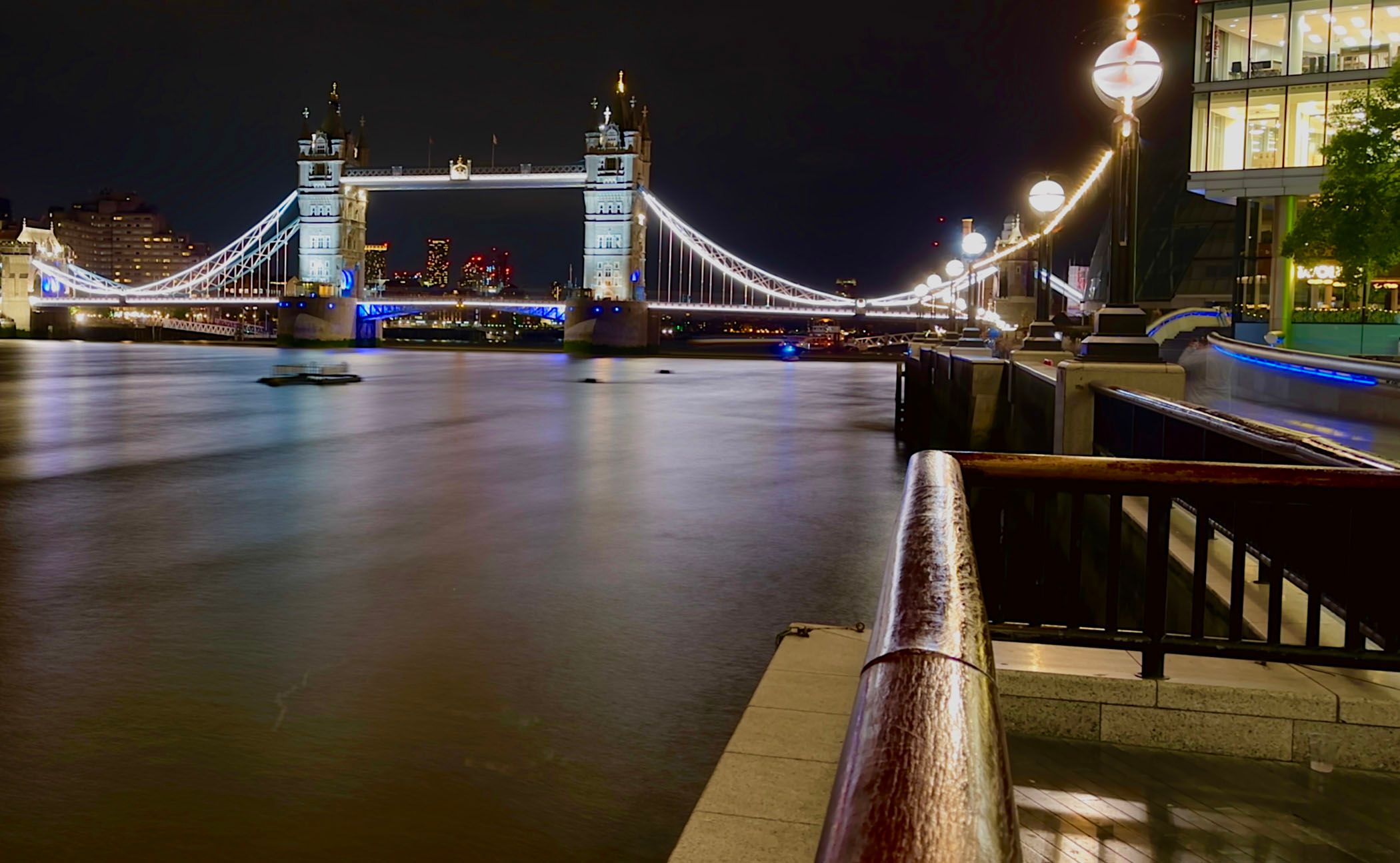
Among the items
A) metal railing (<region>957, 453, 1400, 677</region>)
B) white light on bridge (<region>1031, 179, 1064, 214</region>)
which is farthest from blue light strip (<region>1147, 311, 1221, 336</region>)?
metal railing (<region>957, 453, 1400, 677</region>)

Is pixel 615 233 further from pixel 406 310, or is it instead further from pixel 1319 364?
pixel 1319 364

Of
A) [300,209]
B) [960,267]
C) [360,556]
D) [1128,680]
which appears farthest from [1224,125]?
[300,209]

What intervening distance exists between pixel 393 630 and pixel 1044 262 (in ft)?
52.4

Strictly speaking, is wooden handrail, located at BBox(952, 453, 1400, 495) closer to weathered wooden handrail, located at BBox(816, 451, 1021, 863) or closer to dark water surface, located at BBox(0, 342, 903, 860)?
dark water surface, located at BBox(0, 342, 903, 860)

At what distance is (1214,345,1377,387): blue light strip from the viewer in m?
14.9

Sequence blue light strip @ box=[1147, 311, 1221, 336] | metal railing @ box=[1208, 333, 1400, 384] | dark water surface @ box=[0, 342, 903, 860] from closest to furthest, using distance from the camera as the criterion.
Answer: dark water surface @ box=[0, 342, 903, 860], metal railing @ box=[1208, 333, 1400, 384], blue light strip @ box=[1147, 311, 1221, 336]

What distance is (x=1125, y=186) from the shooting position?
9.76m

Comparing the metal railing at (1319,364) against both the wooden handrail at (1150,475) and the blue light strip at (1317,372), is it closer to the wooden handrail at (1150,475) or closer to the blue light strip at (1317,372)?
the blue light strip at (1317,372)

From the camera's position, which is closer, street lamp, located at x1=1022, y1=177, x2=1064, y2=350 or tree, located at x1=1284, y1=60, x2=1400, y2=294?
street lamp, located at x1=1022, y1=177, x2=1064, y2=350

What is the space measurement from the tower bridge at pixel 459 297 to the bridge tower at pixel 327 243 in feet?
0.35

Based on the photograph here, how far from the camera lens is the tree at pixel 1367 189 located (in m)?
23.6

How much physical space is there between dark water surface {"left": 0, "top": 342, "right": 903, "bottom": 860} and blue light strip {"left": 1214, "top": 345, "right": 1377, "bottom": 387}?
5586 millimetres

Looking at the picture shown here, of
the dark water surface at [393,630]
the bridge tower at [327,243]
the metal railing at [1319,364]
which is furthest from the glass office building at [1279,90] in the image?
the bridge tower at [327,243]

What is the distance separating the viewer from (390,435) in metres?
21.2
